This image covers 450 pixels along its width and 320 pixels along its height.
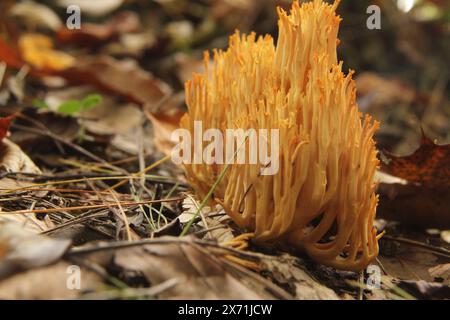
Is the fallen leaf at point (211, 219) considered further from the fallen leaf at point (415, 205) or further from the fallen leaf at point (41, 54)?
the fallen leaf at point (41, 54)

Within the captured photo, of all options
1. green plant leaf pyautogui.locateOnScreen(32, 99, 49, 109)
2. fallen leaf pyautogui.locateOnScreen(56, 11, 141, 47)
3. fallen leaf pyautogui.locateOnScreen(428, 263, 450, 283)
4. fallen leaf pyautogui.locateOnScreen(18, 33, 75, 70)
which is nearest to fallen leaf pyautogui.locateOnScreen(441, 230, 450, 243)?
fallen leaf pyautogui.locateOnScreen(428, 263, 450, 283)

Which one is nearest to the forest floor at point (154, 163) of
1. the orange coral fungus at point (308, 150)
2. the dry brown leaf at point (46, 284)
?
the dry brown leaf at point (46, 284)

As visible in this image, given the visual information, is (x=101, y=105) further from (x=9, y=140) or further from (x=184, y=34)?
(x=184, y=34)

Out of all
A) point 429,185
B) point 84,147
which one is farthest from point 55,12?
point 429,185

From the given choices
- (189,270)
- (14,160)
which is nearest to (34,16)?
(14,160)

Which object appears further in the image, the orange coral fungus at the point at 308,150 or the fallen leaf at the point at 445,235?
the fallen leaf at the point at 445,235

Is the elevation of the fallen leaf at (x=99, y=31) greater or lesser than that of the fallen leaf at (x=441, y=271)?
greater

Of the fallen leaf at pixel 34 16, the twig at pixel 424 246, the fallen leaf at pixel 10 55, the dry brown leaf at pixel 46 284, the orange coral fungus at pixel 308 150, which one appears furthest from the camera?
the fallen leaf at pixel 34 16
